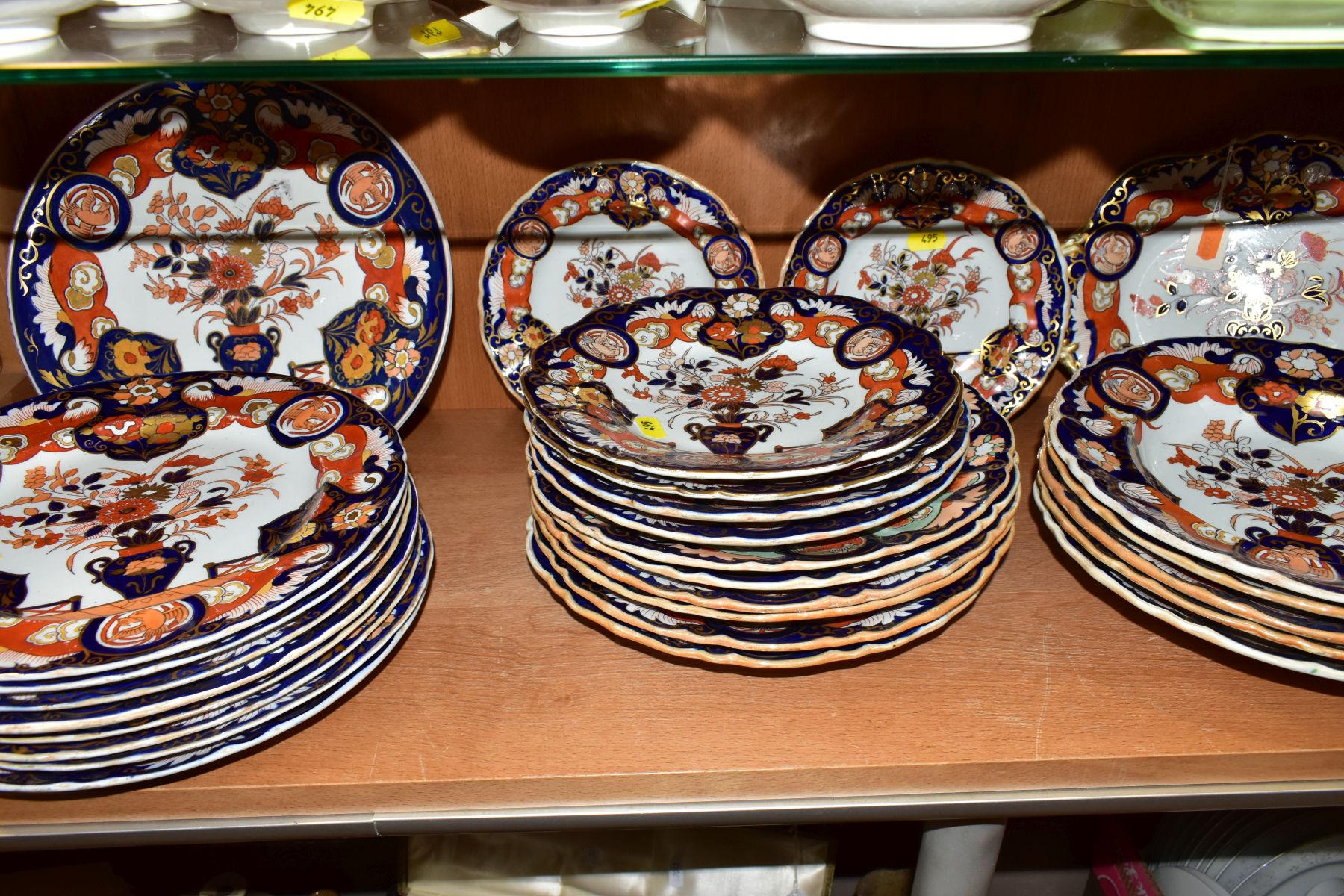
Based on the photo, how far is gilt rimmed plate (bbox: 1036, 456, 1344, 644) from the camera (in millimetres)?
679

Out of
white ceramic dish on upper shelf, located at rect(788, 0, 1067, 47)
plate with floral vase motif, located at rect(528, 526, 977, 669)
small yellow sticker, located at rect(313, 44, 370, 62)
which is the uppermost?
white ceramic dish on upper shelf, located at rect(788, 0, 1067, 47)

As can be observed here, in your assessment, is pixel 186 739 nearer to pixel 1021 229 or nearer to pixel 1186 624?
pixel 1186 624

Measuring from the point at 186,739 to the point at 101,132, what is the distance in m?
0.58

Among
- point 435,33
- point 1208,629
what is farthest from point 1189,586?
point 435,33

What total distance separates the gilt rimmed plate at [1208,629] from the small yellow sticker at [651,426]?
1.09 feet

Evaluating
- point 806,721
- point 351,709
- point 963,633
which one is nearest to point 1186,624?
point 963,633

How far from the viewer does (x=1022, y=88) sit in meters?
0.98

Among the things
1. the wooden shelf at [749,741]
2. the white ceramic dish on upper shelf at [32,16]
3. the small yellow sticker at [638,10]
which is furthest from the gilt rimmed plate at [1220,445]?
the white ceramic dish on upper shelf at [32,16]

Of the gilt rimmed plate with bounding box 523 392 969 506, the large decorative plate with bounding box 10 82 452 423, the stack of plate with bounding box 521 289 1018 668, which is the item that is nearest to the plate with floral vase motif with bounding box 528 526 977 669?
the stack of plate with bounding box 521 289 1018 668

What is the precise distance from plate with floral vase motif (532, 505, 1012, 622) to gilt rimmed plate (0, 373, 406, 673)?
176 millimetres

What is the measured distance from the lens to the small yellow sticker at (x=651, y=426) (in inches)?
31.0

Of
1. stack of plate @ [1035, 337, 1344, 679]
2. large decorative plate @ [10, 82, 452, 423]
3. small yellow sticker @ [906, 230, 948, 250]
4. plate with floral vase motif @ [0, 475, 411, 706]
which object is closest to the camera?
plate with floral vase motif @ [0, 475, 411, 706]

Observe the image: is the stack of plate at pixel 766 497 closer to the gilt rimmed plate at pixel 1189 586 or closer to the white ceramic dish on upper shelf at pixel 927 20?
the gilt rimmed plate at pixel 1189 586

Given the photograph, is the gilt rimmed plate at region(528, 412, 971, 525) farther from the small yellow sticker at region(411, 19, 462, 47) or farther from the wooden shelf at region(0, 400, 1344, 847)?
the small yellow sticker at region(411, 19, 462, 47)
